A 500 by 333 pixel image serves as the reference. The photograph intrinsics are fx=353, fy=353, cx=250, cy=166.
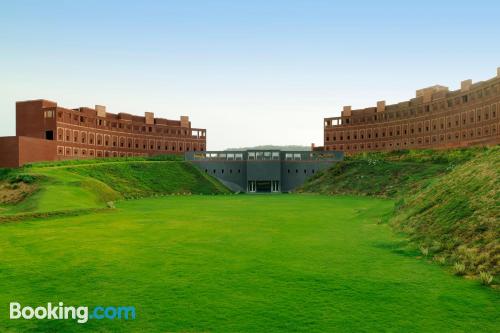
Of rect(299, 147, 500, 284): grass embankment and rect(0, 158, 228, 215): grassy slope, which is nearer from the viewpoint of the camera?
rect(299, 147, 500, 284): grass embankment

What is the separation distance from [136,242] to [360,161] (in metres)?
52.2

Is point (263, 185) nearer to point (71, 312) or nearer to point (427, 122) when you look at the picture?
point (427, 122)

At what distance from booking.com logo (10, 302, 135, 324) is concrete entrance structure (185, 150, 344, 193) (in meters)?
56.7

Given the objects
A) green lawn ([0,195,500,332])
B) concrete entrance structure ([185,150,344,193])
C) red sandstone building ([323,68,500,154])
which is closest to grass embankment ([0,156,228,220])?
concrete entrance structure ([185,150,344,193])

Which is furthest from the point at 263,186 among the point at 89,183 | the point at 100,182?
the point at 89,183

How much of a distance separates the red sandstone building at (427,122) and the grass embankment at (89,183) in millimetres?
54109

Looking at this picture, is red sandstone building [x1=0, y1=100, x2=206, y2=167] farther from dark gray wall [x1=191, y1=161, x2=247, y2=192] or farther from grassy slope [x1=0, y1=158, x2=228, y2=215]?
dark gray wall [x1=191, y1=161, x2=247, y2=192]

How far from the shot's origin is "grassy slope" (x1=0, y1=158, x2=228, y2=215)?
3081 centimetres

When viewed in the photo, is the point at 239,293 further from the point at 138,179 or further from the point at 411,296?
the point at 138,179

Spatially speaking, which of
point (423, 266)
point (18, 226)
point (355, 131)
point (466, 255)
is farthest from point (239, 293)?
point (355, 131)

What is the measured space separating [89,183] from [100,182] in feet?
10.4

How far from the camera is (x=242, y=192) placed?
2552 inches

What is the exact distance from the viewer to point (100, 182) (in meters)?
43.8

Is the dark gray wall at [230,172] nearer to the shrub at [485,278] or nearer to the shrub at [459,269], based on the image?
the shrub at [459,269]
